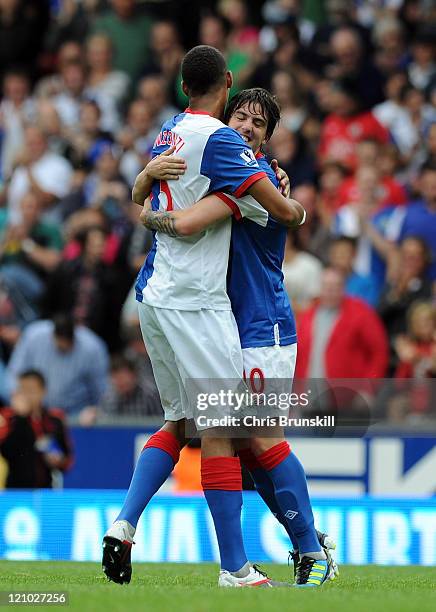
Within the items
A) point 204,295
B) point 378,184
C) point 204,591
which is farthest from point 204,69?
point 378,184

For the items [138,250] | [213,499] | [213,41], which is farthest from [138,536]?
[213,41]

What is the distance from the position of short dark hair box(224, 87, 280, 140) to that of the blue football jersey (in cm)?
29

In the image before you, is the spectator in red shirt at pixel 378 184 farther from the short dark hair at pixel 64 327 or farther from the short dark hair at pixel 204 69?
the short dark hair at pixel 204 69

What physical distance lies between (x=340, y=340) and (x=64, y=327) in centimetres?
273

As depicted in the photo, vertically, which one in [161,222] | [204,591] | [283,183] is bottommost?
[204,591]

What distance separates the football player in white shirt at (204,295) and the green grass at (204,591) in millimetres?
267

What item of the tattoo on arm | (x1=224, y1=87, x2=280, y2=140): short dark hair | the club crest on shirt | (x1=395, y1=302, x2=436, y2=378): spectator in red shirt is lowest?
(x1=395, y1=302, x2=436, y2=378): spectator in red shirt

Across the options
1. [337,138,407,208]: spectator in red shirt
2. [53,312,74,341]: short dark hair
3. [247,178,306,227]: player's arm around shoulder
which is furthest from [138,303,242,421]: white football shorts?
[337,138,407,208]: spectator in red shirt

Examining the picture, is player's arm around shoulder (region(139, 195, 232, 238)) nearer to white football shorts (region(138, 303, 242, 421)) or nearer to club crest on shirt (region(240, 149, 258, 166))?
club crest on shirt (region(240, 149, 258, 166))

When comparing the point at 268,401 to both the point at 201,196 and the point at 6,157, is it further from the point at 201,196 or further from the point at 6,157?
the point at 6,157

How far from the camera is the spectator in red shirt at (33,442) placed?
10.8 metres

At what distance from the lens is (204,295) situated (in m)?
6.13

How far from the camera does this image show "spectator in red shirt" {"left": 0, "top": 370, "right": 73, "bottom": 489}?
35.3 feet

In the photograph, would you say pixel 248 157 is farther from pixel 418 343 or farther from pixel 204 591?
pixel 418 343
